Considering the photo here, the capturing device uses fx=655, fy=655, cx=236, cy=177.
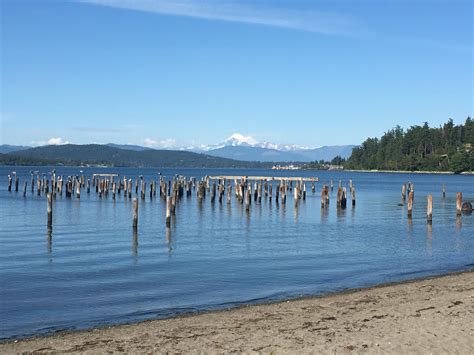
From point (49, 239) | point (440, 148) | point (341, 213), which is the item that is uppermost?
point (440, 148)

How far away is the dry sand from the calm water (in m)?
1.45

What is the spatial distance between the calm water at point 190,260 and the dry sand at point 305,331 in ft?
4.77

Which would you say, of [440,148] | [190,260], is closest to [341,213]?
[190,260]

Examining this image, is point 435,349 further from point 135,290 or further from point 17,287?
point 17,287

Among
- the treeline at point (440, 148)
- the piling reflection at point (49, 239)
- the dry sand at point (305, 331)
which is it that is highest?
the treeline at point (440, 148)

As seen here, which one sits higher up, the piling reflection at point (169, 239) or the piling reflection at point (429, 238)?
the piling reflection at point (169, 239)

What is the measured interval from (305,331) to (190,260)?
40.4 ft

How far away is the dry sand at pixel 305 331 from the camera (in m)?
12.8

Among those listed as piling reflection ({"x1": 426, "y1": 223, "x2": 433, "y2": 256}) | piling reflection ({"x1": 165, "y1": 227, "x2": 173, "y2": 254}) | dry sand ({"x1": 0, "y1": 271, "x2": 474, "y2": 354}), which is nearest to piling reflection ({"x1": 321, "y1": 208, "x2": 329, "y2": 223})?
piling reflection ({"x1": 426, "y1": 223, "x2": 433, "y2": 256})

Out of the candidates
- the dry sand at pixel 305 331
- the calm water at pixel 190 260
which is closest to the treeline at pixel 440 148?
the calm water at pixel 190 260

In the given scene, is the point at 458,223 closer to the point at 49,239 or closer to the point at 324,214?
the point at 324,214

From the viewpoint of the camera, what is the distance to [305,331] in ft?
46.2

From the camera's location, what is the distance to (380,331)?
13.9 metres

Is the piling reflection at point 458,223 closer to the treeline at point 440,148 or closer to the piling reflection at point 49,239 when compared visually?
the piling reflection at point 49,239
